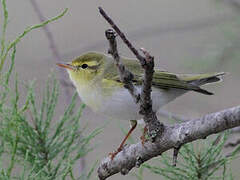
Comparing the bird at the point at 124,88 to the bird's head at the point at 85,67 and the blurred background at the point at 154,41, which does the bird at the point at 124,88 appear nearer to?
the bird's head at the point at 85,67

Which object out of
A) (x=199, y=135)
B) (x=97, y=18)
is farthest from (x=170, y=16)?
(x=199, y=135)

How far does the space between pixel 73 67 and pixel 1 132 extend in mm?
1203

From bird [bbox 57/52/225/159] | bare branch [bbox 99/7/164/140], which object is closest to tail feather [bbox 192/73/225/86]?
bird [bbox 57/52/225/159]

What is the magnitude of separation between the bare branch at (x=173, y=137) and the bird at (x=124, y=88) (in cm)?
39

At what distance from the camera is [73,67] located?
3086 mm

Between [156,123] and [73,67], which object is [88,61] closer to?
[73,67]

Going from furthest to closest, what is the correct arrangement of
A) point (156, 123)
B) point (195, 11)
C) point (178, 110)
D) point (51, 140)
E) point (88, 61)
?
1. point (195, 11)
2. point (178, 110)
3. point (88, 61)
4. point (51, 140)
5. point (156, 123)

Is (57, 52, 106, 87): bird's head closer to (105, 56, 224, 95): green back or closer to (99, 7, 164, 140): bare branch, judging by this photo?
(105, 56, 224, 95): green back

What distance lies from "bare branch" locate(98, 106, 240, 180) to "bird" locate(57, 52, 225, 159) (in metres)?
0.39

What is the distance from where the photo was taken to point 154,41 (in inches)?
217

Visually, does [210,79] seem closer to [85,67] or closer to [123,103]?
[123,103]

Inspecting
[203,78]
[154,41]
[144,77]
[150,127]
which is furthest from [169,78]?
[154,41]

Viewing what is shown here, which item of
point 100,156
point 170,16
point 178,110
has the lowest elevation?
point 100,156

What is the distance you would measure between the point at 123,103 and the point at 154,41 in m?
3.11
